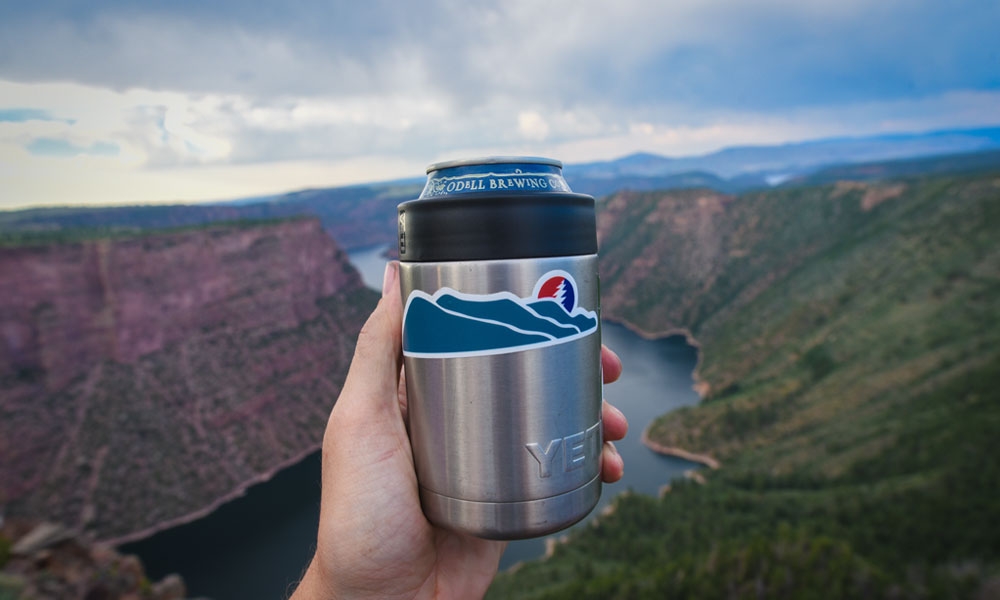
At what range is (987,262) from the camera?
3459 cm

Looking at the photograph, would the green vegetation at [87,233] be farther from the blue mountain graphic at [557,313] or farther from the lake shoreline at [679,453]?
the blue mountain graphic at [557,313]

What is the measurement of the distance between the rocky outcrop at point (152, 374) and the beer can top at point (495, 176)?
3636cm

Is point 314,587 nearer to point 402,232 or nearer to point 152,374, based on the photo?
point 402,232

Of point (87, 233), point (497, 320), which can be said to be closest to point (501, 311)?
point (497, 320)

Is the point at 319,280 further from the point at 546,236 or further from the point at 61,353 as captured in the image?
the point at 546,236

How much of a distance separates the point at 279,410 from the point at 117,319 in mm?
11380

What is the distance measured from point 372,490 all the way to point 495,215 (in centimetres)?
139

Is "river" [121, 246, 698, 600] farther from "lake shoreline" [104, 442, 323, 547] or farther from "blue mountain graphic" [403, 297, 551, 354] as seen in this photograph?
"blue mountain graphic" [403, 297, 551, 354]

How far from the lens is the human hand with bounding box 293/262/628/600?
102 inches

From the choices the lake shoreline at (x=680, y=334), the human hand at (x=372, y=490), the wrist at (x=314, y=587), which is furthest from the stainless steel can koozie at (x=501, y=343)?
the lake shoreline at (x=680, y=334)

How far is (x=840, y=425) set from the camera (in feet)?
94.0

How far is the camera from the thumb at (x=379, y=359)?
8.73 feet

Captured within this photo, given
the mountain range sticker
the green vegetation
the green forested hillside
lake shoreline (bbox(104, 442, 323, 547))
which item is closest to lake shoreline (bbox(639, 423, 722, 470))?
the green forested hillside

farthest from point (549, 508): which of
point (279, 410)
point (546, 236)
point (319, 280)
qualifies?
point (319, 280)
